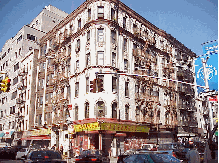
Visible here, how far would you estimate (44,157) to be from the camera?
47.0 feet

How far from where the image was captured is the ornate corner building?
31781mm

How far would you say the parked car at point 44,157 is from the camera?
13627 millimetres

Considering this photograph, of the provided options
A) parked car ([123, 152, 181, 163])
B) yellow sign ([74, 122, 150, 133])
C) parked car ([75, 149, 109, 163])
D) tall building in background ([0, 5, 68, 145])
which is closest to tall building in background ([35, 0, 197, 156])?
yellow sign ([74, 122, 150, 133])

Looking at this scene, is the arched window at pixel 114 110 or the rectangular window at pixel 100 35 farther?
the rectangular window at pixel 100 35

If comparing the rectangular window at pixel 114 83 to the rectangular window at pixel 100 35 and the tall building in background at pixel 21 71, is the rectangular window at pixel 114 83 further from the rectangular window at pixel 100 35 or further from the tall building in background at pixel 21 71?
the tall building in background at pixel 21 71

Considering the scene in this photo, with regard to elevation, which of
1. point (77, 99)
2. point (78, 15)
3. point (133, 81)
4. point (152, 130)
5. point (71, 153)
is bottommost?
point (71, 153)

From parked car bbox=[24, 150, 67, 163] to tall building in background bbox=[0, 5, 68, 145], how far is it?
108ft

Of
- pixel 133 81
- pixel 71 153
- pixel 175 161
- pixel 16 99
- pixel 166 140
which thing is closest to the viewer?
pixel 175 161

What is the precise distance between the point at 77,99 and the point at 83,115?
3212 mm

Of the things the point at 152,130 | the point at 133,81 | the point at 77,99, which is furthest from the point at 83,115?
the point at 152,130

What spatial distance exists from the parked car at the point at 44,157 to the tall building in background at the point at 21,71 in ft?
108

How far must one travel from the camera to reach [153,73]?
41.5 m

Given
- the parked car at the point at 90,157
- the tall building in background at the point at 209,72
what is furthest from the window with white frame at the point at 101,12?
the parked car at the point at 90,157

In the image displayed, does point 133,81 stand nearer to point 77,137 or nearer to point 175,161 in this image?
point 77,137
